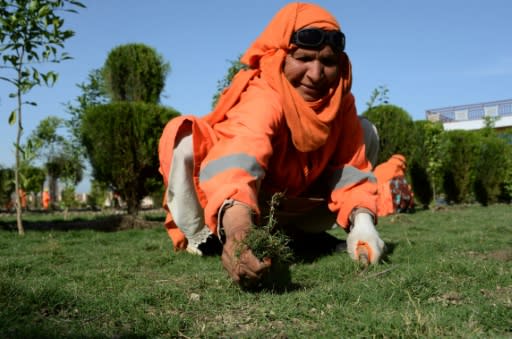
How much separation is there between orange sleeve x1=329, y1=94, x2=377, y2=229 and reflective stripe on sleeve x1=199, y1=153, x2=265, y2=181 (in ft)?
3.58

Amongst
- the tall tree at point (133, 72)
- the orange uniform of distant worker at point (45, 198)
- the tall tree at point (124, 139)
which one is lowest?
the orange uniform of distant worker at point (45, 198)

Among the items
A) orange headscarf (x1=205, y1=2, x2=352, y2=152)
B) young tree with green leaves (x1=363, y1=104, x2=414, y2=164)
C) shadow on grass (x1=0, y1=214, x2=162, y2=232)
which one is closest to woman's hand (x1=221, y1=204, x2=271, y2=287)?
orange headscarf (x1=205, y1=2, x2=352, y2=152)

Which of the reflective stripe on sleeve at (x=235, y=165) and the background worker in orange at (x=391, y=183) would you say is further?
the background worker in orange at (x=391, y=183)

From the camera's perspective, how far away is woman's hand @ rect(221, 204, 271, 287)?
2.30 meters

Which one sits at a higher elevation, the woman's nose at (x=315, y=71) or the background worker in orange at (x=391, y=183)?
the woman's nose at (x=315, y=71)

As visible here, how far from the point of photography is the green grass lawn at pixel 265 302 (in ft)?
6.41

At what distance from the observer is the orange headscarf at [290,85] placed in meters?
3.31

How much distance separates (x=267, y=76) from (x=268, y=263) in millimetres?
1551

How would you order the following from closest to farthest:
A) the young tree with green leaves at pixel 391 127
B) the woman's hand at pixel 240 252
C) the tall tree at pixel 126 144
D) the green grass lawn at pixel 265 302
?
the green grass lawn at pixel 265 302, the woman's hand at pixel 240 252, the tall tree at pixel 126 144, the young tree with green leaves at pixel 391 127

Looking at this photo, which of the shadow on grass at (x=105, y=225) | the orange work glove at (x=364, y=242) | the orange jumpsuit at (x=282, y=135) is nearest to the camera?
the orange jumpsuit at (x=282, y=135)

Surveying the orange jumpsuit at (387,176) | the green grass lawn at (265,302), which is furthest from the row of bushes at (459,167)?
the green grass lawn at (265,302)

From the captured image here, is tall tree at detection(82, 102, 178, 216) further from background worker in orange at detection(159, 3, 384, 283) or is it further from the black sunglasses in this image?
the black sunglasses

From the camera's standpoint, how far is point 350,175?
12.2 feet

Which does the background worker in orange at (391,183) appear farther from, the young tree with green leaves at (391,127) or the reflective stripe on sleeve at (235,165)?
the reflective stripe on sleeve at (235,165)
